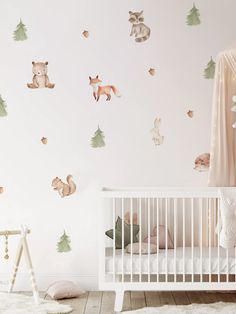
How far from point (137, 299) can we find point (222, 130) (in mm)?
1300

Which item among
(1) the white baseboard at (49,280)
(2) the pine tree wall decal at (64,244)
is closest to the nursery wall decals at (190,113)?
(2) the pine tree wall decal at (64,244)

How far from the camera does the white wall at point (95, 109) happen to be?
4.68 metres

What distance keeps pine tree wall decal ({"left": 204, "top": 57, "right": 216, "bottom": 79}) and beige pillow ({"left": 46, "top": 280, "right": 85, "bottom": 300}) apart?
1789mm

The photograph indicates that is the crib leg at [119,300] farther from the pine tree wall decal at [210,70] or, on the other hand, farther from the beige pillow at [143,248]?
the pine tree wall decal at [210,70]

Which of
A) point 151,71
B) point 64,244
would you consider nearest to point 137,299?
point 64,244

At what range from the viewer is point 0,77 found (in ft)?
15.4

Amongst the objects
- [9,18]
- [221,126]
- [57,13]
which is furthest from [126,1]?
[221,126]

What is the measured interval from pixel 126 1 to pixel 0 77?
1.08 meters

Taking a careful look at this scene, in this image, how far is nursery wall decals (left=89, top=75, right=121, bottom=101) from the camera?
4680mm

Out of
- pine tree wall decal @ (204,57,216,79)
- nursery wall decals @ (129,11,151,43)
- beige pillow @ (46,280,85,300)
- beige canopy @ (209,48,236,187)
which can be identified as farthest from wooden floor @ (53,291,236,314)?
nursery wall decals @ (129,11,151,43)

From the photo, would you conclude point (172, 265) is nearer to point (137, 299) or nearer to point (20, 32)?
point (137, 299)

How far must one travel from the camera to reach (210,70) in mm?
4660

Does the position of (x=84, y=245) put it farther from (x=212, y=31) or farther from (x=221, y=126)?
(x=212, y=31)

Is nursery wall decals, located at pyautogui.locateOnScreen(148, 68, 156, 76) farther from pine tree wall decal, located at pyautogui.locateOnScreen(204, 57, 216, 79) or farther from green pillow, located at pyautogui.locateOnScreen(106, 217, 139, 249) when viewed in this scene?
green pillow, located at pyautogui.locateOnScreen(106, 217, 139, 249)
